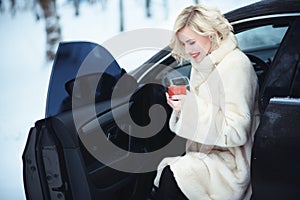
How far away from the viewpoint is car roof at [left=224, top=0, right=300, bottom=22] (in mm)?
1720

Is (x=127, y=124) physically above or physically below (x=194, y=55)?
below

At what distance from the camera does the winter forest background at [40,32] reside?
3.36 meters

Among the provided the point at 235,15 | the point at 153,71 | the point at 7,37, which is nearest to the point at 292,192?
the point at 235,15

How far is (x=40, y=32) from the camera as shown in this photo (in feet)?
13.0

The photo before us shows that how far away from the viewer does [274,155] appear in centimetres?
152

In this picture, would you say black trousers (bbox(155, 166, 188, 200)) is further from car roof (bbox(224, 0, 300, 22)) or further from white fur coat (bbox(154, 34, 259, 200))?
car roof (bbox(224, 0, 300, 22))

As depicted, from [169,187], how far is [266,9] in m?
0.91

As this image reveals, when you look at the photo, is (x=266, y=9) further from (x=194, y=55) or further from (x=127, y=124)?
(x=127, y=124)

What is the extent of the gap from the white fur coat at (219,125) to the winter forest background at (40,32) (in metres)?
1.56

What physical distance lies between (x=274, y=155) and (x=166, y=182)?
19.7 inches

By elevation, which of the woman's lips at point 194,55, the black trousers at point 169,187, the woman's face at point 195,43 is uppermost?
the woman's face at point 195,43

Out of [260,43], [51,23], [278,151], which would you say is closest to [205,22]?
[278,151]

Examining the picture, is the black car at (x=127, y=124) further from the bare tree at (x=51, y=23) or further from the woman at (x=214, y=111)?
the bare tree at (x=51, y=23)

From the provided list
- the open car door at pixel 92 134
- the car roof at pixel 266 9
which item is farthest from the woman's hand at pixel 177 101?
the car roof at pixel 266 9
